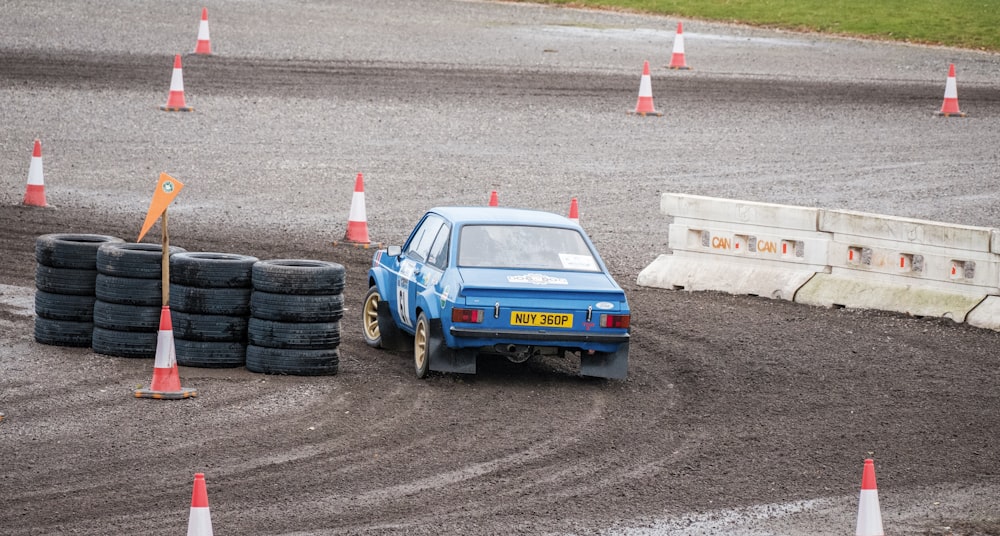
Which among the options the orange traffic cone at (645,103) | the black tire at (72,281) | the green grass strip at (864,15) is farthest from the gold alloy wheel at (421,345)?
the green grass strip at (864,15)

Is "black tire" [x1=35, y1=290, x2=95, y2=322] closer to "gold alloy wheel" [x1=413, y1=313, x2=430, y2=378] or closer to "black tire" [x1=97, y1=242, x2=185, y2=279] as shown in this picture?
"black tire" [x1=97, y1=242, x2=185, y2=279]

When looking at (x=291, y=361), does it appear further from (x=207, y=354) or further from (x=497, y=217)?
(x=497, y=217)

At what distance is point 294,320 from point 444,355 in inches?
48.0

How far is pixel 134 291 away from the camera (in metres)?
11.5

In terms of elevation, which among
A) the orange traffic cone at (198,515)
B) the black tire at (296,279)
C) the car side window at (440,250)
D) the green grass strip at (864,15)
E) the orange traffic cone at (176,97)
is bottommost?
the orange traffic cone at (198,515)

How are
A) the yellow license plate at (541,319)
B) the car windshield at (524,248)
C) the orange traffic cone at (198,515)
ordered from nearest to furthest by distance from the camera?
the orange traffic cone at (198,515)
the yellow license plate at (541,319)
the car windshield at (524,248)

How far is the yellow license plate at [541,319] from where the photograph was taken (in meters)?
10.9

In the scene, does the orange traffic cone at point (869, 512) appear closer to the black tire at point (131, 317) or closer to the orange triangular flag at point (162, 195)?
the orange triangular flag at point (162, 195)

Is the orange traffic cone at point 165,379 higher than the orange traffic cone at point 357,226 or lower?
lower

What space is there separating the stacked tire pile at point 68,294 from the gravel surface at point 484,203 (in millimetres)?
185

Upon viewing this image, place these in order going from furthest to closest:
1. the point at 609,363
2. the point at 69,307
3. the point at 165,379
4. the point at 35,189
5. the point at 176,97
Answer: the point at 176,97 < the point at 35,189 < the point at 69,307 < the point at 609,363 < the point at 165,379

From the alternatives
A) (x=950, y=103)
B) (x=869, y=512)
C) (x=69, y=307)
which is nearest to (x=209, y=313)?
(x=69, y=307)

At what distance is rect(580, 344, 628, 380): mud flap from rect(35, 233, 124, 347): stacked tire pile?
4.15 meters

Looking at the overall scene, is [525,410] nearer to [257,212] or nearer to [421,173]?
[257,212]
